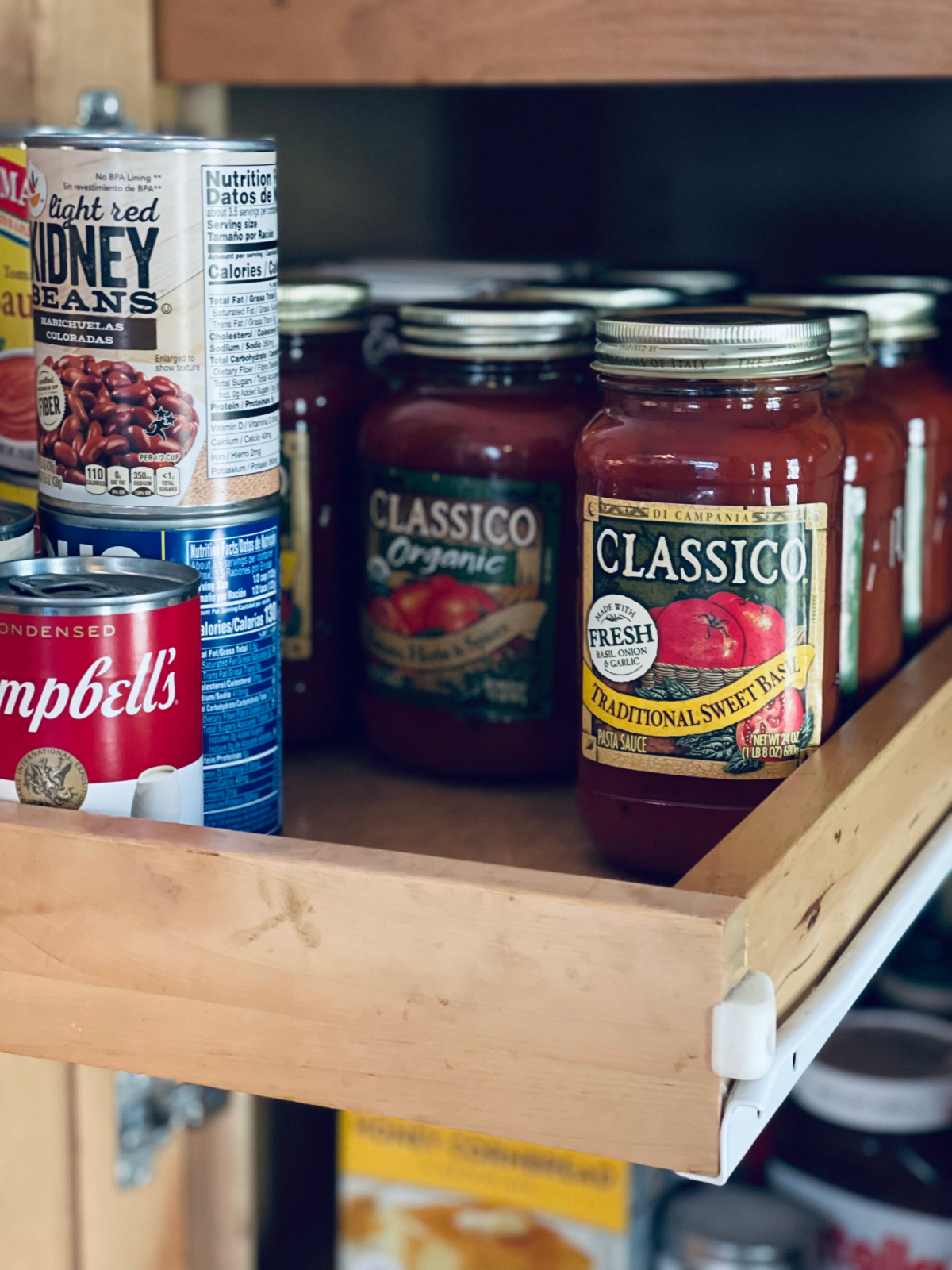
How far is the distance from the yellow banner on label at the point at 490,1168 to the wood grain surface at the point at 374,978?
0.64 m

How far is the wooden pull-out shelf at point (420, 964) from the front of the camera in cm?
55

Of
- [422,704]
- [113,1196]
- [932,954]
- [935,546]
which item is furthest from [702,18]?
[113,1196]

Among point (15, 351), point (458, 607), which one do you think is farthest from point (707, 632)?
point (15, 351)

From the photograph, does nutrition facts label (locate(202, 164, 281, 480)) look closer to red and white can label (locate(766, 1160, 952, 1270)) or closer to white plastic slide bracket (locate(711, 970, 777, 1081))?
white plastic slide bracket (locate(711, 970, 777, 1081))

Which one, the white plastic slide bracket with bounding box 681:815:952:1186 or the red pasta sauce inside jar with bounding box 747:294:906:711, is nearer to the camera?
the white plastic slide bracket with bounding box 681:815:952:1186

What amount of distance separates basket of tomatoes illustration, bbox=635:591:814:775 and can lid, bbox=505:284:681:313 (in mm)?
291

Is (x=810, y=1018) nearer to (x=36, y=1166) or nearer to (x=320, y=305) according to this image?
(x=320, y=305)

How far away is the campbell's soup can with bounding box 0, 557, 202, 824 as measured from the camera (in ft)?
2.08

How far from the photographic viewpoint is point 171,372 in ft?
2.28

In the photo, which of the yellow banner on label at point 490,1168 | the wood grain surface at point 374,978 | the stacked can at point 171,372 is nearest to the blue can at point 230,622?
the stacked can at point 171,372

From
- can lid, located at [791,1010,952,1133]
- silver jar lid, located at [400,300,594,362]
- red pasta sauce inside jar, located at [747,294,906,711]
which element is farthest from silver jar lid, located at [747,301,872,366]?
can lid, located at [791,1010,952,1133]

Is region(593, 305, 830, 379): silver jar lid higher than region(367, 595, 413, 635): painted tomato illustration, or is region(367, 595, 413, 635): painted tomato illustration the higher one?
region(593, 305, 830, 379): silver jar lid

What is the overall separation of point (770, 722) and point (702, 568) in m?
0.08

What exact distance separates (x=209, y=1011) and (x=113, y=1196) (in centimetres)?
72
